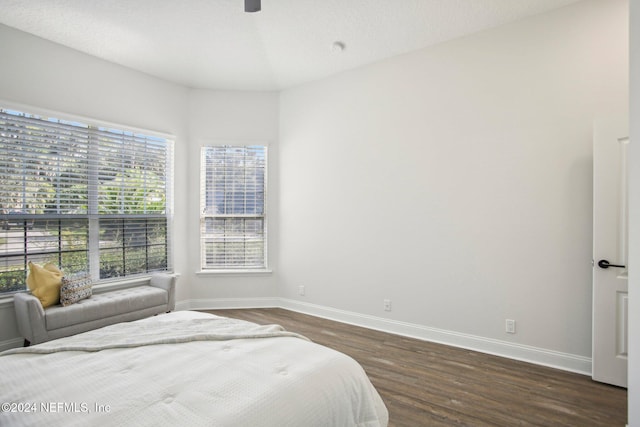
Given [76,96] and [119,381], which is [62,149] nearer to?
[76,96]

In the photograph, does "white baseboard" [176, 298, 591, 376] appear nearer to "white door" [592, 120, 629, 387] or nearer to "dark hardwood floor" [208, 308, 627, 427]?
"dark hardwood floor" [208, 308, 627, 427]

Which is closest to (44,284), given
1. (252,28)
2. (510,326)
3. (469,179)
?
(252,28)

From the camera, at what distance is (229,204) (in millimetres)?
4711

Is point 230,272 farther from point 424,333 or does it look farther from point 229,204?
point 424,333

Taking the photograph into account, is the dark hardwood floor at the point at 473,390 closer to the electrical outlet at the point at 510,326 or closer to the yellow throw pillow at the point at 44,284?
the electrical outlet at the point at 510,326

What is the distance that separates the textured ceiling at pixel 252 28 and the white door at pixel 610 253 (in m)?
1.28

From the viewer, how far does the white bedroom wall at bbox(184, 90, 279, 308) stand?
4676mm

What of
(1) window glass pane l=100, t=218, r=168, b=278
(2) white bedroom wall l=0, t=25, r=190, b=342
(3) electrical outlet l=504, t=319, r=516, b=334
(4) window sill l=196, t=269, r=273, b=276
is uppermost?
(2) white bedroom wall l=0, t=25, r=190, b=342

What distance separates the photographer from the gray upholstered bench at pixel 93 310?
9.57ft

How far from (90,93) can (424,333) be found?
4.45 m

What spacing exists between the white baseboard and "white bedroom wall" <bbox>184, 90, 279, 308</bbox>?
0.02 m

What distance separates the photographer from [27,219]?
3.27 metres

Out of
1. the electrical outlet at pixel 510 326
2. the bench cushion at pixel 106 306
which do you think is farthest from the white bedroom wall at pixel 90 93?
the electrical outlet at pixel 510 326

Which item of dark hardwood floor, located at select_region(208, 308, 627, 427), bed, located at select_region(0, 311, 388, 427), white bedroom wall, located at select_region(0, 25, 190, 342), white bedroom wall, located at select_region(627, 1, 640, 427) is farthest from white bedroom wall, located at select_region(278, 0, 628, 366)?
bed, located at select_region(0, 311, 388, 427)
